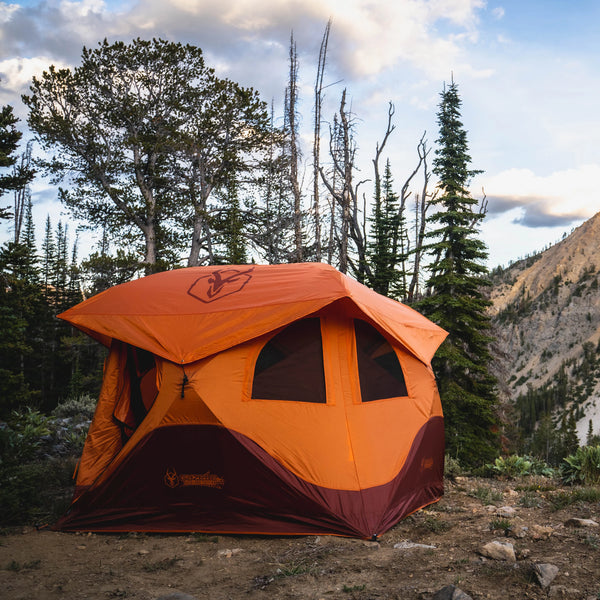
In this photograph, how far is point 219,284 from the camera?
20.7 feet

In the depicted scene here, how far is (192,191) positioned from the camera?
2061 cm

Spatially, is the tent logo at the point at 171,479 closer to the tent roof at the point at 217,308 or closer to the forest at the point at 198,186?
the tent roof at the point at 217,308

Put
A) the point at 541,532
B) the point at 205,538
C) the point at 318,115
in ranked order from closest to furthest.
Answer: the point at 541,532 < the point at 205,538 < the point at 318,115

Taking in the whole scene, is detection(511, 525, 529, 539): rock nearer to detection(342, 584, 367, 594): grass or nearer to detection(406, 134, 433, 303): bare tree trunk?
detection(342, 584, 367, 594): grass

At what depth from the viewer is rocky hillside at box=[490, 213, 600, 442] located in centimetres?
13188

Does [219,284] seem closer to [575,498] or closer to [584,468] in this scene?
[575,498]

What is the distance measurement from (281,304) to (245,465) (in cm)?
177

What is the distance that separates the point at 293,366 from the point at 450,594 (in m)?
2.85

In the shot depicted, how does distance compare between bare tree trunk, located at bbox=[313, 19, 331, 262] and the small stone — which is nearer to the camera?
the small stone

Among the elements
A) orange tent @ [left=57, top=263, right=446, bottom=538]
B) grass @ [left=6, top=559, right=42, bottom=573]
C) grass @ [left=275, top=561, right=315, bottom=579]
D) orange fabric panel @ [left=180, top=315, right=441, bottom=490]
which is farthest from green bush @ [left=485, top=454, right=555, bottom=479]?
grass @ [left=6, top=559, right=42, bottom=573]

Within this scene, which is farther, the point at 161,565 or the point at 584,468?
the point at 584,468

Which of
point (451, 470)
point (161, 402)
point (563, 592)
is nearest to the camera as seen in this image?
point (563, 592)

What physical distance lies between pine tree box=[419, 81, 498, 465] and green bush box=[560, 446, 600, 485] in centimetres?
830

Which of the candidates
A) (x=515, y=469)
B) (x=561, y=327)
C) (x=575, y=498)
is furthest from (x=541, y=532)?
(x=561, y=327)
